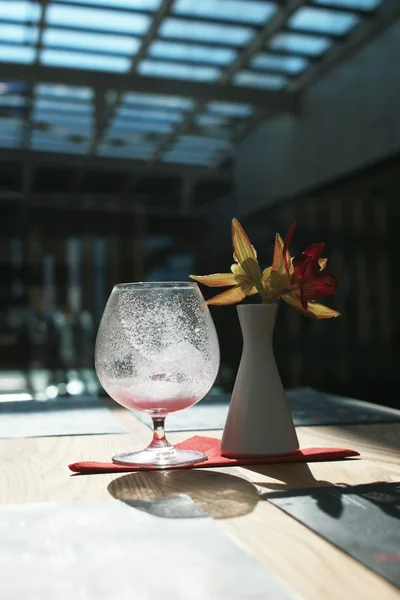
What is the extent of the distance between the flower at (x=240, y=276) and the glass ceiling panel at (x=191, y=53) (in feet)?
17.6

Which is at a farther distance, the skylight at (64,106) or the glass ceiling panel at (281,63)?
the skylight at (64,106)

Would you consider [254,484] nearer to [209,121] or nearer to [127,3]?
[127,3]

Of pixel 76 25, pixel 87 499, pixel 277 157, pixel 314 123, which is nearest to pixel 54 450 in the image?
pixel 87 499

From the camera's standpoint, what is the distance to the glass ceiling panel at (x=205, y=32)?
5543mm

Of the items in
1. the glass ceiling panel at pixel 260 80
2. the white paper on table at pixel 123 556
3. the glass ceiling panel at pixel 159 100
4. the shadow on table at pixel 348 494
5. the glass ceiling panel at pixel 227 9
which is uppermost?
the glass ceiling panel at pixel 227 9

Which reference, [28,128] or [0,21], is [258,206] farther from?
[0,21]

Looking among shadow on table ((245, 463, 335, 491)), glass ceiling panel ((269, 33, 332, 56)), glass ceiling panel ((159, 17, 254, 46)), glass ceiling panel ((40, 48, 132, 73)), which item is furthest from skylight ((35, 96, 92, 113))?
shadow on table ((245, 463, 335, 491))

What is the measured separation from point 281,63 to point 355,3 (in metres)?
1.07

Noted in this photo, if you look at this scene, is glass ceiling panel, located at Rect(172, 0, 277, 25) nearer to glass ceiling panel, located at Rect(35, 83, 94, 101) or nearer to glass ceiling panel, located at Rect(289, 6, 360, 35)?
glass ceiling panel, located at Rect(289, 6, 360, 35)

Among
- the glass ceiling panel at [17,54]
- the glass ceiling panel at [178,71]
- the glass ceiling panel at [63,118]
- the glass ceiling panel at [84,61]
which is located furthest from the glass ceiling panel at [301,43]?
the glass ceiling panel at [63,118]

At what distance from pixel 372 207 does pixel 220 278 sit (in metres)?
5.76

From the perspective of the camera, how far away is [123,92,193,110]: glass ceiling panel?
22.0ft

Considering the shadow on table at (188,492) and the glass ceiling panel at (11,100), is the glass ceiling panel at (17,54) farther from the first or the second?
the shadow on table at (188,492)

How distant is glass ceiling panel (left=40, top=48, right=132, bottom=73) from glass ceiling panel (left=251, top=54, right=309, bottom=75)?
3.49 feet
